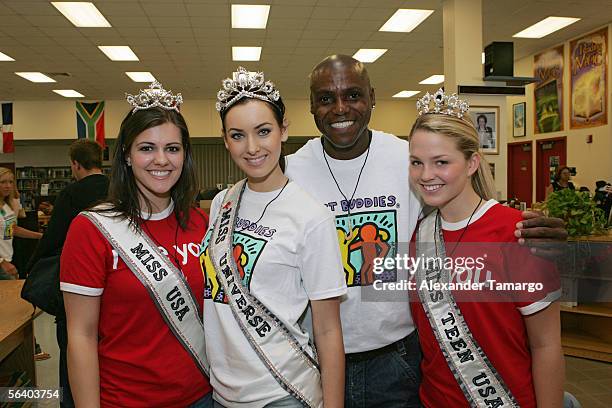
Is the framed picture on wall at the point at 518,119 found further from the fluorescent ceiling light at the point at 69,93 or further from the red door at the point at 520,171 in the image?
the fluorescent ceiling light at the point at 69,93

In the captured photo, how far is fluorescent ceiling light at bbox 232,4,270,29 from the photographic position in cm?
644

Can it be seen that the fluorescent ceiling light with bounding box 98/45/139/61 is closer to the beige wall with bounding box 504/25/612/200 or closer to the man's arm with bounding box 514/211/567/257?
the beige wall with bounding box 504/25/612/200

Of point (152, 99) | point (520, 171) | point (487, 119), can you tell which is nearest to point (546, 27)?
point (487, 119)

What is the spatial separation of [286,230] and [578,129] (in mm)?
8239

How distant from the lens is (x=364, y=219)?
1.67m

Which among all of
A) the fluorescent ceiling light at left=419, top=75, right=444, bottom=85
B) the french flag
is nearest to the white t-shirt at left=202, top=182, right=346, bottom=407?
the french flag

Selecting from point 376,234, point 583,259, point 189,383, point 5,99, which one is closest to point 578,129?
point 583,259

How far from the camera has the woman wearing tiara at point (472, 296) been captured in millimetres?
1389

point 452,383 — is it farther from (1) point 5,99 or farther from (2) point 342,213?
(1) point 5,99

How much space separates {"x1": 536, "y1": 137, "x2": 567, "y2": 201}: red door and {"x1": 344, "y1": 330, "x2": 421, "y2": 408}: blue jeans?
815 cm

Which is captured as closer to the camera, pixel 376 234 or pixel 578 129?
pixel 376 234

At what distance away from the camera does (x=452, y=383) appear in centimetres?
149

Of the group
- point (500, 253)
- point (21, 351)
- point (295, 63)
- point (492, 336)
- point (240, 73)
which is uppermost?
point (295, 63)

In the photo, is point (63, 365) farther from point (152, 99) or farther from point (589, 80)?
point (589, 80)
